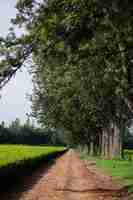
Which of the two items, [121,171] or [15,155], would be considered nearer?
[121,171]

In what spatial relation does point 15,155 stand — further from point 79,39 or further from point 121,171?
point 79,39

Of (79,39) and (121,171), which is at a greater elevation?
(79,39)

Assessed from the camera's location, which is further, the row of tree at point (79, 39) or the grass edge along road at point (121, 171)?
the grass edge along road at point (121, 171)

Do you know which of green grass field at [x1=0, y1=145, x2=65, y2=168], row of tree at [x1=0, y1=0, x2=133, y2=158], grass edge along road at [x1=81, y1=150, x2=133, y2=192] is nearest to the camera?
row of tree at [x1=0, y1=0, x2=133, y2=158]

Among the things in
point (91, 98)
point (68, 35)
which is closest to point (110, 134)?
point (91, 98)

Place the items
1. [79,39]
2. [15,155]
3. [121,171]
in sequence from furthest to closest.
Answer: [15,155], [121,171], [79,39]

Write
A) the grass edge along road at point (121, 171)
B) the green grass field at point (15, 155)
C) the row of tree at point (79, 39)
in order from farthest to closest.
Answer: the green grass field at point (15, 155) < the grass edge along road at point (121, 171) < the row of tree at point (79, 39)

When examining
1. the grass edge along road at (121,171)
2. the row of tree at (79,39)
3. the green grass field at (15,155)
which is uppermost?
the row of tree at (79,39)

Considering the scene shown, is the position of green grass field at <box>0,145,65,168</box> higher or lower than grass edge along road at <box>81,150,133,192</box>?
higher

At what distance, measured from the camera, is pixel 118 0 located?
15438 millimetres

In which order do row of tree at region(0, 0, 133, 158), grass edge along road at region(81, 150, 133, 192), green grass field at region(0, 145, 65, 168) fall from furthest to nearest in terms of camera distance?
green grass field at region(0, 145, 65, 168) → grass edge along road at region(81, 150, 133, 192) → row of tree at region(0, 0, 133, 158)

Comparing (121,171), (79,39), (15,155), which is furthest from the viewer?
(15,155)

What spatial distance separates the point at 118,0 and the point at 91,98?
36.1m

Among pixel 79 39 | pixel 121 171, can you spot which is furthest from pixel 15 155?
pixel 79 39
